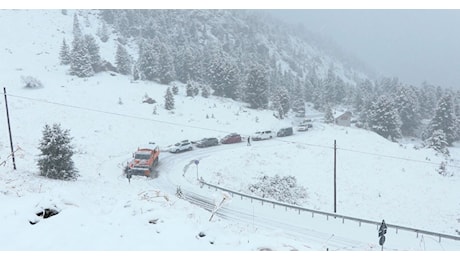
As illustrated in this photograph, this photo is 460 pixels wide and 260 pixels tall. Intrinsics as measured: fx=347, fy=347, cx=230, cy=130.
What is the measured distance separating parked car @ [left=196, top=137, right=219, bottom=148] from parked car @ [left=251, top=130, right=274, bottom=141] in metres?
6.38

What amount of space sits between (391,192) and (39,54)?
218ft

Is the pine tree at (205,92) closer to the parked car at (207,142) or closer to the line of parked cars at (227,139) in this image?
the line of parked cars at (227,139)

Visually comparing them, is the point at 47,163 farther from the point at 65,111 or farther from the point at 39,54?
the point at 39,54

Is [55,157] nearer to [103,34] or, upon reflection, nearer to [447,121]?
[447,121]

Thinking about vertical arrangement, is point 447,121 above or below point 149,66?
below

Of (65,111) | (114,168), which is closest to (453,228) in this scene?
(114,168)

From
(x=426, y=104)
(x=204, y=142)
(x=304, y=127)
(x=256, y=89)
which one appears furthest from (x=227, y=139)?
(x=426, y=104)

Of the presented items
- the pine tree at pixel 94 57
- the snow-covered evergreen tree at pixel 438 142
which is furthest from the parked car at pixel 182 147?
the snow-covered evergreen tree at pixel 438 142

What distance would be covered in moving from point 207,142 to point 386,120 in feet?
118

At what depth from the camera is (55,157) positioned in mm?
22578

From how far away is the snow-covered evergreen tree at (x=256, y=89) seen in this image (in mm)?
62156

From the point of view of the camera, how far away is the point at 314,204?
1201 inches

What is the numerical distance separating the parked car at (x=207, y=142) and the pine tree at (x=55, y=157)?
67.6ft

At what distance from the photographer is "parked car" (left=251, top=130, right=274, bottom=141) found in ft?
158
